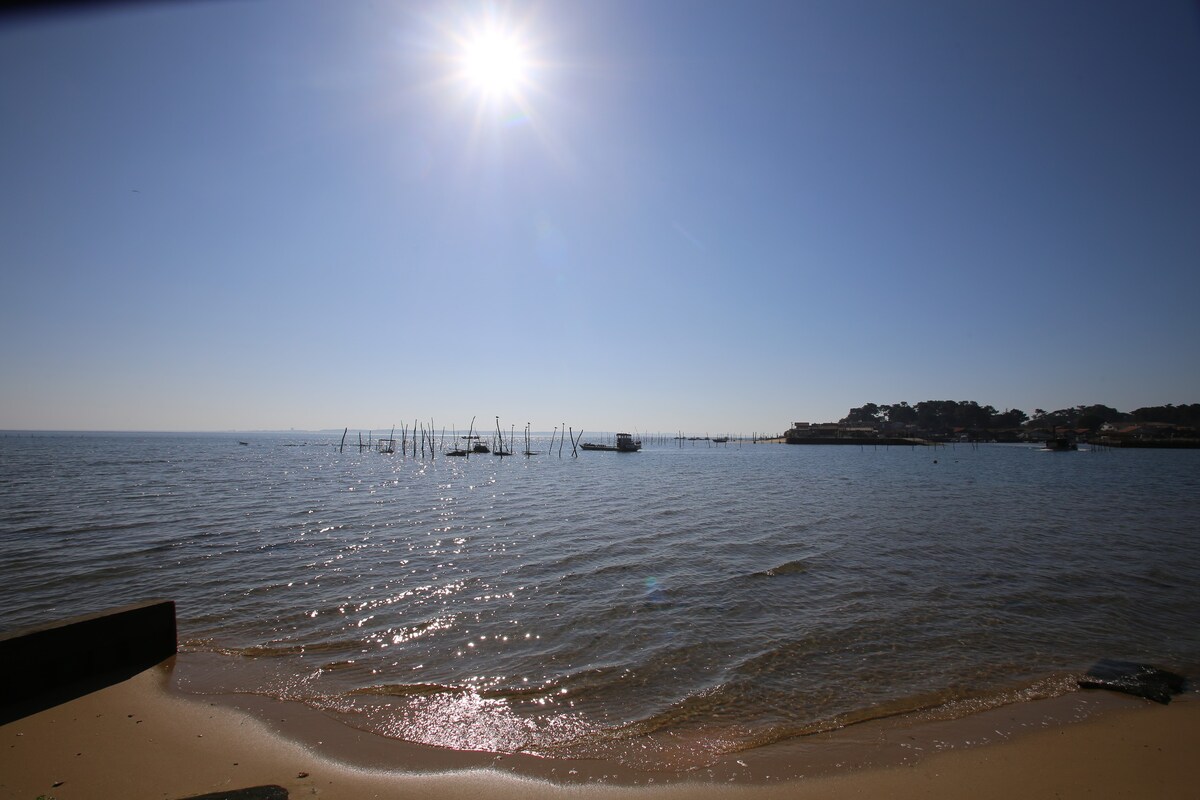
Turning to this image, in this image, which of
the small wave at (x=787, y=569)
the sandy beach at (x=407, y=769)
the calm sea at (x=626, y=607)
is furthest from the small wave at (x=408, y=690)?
the small wave at (x=787, y=569)

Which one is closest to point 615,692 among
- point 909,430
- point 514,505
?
point 514,505

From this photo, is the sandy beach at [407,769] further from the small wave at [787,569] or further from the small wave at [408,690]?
the small wave at [787,569]

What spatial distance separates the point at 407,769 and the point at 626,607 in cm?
639

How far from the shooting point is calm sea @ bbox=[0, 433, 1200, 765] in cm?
727

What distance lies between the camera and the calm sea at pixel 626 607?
7.27m

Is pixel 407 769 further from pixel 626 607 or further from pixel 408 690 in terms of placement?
pixel 626 607

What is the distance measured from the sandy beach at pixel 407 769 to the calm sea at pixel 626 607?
0.76 meters

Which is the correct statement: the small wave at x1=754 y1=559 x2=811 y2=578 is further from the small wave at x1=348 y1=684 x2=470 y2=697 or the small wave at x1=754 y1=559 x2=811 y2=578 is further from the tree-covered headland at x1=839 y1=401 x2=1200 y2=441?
the tree-covered headland at x1=839 y1=401 x2=1200 y2=441

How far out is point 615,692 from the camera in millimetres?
7594

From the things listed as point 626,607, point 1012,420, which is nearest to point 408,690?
point 626,607

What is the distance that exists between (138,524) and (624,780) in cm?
2415

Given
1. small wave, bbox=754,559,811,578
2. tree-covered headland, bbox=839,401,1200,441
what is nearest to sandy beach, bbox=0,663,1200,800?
small wave, bbox=754,559,811,578

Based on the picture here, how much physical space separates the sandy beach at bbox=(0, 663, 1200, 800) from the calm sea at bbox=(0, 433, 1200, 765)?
0.76 metres

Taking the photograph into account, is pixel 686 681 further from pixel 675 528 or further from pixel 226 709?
pixel 675 528
